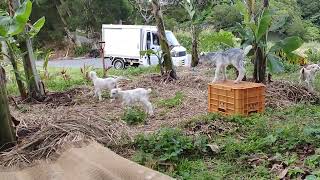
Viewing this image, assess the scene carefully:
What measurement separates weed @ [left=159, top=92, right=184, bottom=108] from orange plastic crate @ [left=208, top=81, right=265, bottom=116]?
0.75m

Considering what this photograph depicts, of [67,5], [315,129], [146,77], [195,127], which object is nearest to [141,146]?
[195,127]

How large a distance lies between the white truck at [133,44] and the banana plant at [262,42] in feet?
25.1

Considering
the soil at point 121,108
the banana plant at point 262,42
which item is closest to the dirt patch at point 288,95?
the soil at point 121,108

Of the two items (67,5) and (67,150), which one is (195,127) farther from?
(67,5)

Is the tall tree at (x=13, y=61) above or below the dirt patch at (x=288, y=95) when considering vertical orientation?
above

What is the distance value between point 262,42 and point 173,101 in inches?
81.0

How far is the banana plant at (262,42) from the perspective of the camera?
757 cm

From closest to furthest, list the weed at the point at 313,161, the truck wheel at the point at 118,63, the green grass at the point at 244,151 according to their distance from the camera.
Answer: the weed at the point at 313,161
the green grass at the point at 244,151
the truck wheel at the point at 118,63

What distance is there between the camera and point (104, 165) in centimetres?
324

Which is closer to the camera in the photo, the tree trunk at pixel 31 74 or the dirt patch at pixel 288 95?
the dirt patch at pixel 288 95

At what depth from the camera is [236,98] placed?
20.5 ft

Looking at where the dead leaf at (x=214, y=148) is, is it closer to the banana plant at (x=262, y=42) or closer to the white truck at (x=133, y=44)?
the banana plant at (x=262, y=42)

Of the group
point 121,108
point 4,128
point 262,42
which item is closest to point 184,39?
point 262,42

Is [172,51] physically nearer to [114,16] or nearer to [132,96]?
[114,16]
